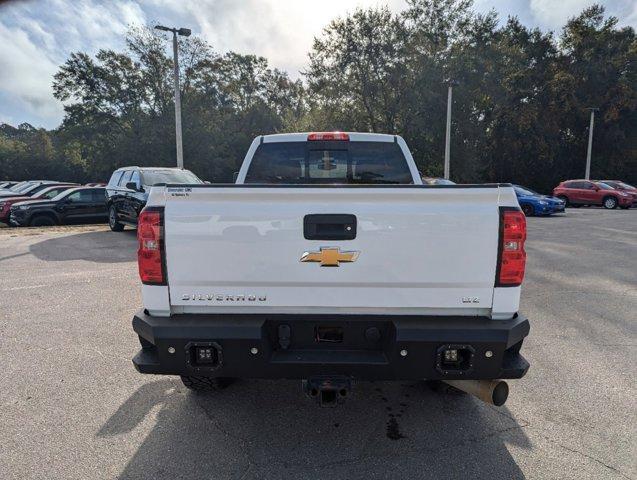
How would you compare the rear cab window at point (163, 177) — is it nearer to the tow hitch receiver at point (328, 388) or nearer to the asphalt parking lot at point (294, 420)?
the asphalt parking lot at point (294, 420)

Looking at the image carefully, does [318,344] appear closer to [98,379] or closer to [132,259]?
[98,379]

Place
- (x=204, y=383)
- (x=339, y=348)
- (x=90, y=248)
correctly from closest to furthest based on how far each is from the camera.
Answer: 1. (x=339, y=348)
2. (x=204, y=383)
3. (x=90, y=248)

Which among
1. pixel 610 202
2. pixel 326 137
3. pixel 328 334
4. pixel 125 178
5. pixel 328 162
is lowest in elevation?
pixel 610 202

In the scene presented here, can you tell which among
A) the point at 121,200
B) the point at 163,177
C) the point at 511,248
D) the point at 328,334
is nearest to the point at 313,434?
the point at 328,334

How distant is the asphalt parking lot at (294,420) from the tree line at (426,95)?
Answer: 100 feet

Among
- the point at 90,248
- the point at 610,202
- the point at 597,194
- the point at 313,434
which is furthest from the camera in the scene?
the point at 597,194

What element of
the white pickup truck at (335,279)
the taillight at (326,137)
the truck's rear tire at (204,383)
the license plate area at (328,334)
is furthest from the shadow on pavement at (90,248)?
the license plate area at (328,334)

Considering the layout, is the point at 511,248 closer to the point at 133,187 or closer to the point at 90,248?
the point at 90,248

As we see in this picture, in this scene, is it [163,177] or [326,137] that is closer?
[326,137]

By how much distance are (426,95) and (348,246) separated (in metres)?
32.2

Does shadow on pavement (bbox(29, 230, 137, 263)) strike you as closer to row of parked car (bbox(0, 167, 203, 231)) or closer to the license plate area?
row of parked car (bbox(0, 167, 203, 231))

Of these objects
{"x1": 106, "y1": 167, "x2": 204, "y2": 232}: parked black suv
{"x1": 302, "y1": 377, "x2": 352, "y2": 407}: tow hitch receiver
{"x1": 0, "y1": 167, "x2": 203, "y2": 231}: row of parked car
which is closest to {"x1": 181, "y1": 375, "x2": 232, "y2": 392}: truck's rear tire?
{"x1": 302, "y1": 377, "x2": 352, "y2": 407}: tow hitch receiver

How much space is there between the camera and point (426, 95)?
31.9 metres

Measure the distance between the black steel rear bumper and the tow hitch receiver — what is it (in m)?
0.03
